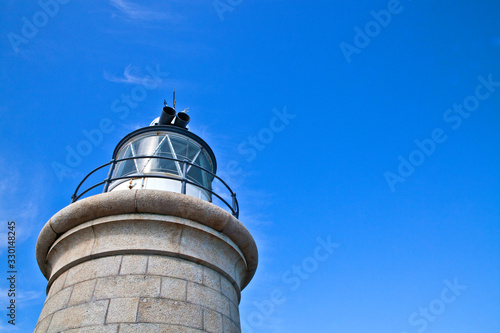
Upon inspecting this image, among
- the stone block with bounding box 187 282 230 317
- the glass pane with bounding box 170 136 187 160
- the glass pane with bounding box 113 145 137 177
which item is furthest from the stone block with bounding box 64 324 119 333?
the glass pane with bounding box 170 136 187 160

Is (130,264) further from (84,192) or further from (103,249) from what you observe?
(84,192)

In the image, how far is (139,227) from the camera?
5312 millimetres

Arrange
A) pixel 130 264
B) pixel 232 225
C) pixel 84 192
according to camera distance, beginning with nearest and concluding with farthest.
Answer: pixel 130 264 → pixel 232 225 → pixel 84 192

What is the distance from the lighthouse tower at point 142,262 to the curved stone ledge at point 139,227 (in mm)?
15

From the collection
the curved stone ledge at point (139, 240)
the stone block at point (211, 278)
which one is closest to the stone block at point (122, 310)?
the curved stone ledge at point (139, 240)

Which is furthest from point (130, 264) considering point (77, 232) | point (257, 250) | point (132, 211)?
point (257, 250)

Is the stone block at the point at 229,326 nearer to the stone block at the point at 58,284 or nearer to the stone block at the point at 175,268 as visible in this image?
the stone block at the point at 175,268

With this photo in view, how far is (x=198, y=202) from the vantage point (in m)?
5.56

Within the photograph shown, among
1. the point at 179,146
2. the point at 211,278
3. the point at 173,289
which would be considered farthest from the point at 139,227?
the point at 179,146

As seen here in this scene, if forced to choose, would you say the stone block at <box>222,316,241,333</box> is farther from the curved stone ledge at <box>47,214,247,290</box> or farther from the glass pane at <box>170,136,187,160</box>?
the glass pane at <box>170,136,187,160</box>

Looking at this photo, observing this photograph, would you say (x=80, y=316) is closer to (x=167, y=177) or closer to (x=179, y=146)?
(x=167, y=177)

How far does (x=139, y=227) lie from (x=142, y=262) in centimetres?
54

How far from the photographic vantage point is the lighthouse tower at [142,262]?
4578 millimetres

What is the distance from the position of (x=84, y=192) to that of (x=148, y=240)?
1949 mm
